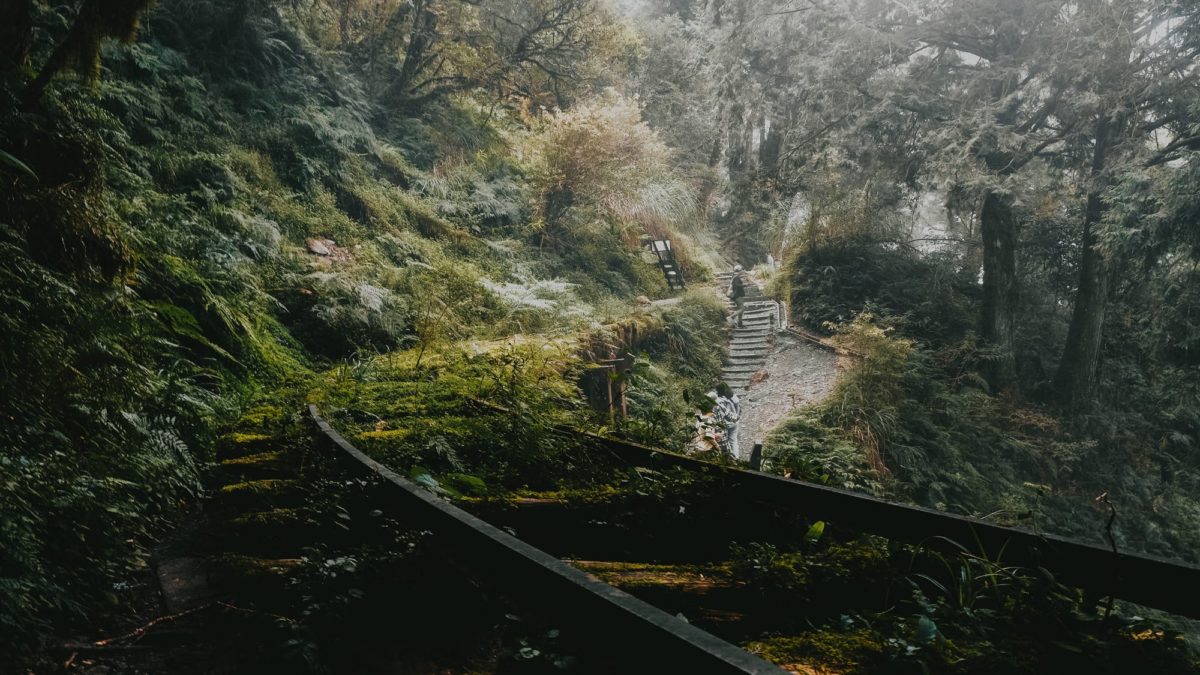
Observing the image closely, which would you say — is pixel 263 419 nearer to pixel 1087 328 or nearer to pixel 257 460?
pixel 257 460

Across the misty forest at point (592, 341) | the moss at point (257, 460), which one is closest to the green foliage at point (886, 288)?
the misty forest at point (592, 341)

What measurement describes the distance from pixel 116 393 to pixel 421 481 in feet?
6.59

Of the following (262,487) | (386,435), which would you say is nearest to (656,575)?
(262,487)

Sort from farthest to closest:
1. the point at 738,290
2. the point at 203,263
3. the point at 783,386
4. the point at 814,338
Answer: the point at 738,290
the point at 814,338
the point at 783,386
the point at 203,263

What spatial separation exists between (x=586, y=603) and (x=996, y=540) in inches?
62.2

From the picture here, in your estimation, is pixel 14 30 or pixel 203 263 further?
pixel 203 263

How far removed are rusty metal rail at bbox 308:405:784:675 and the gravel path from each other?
10539 millimetres

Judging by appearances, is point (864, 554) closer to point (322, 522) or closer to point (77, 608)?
point (322, 522)

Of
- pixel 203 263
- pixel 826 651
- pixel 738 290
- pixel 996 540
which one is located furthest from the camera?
pixel 738 290

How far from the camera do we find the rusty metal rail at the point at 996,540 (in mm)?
1655

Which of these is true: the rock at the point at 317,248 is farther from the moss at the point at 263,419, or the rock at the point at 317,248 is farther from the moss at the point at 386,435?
the moss at the point at 386,435

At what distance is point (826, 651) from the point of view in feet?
4.59

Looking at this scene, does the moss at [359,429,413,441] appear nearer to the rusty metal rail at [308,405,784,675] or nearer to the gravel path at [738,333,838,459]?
the rusty metal rail at [308,405,784,675]

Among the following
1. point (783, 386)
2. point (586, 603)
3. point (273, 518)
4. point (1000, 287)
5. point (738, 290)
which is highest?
point (1000, 287)
